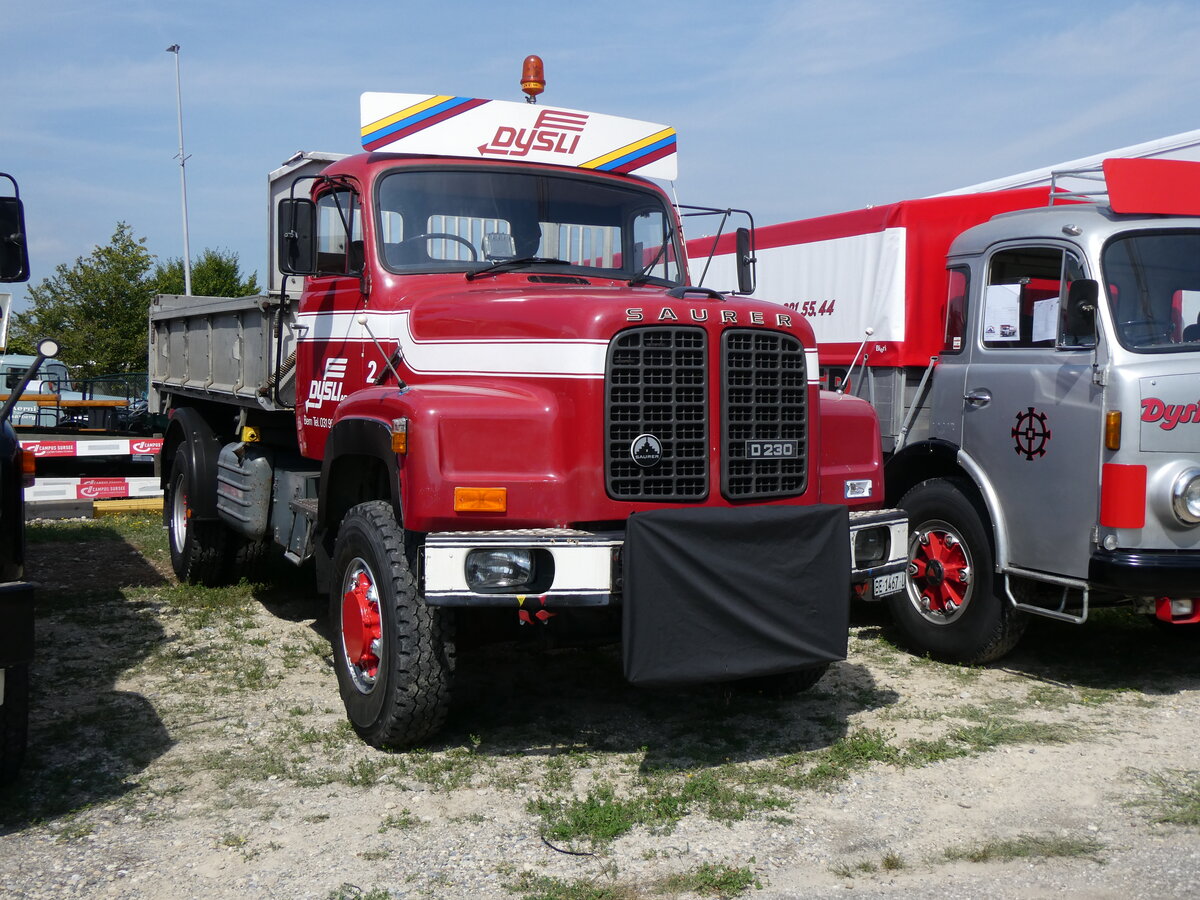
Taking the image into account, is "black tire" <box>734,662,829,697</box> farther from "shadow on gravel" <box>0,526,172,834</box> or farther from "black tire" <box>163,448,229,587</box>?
"black tire" <box>163,448,229,587</box>

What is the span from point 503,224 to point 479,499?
1.96 meters

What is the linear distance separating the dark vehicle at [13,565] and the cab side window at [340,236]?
63.6 inches

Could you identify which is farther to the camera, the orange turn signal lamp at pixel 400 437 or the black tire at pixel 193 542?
the black tire at pixel 193 542

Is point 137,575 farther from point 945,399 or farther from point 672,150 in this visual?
point 945,399

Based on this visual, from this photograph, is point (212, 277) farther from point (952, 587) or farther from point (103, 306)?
point (952, 587)

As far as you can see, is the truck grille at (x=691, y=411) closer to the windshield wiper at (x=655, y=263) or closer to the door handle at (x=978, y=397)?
the windshield wiper at (x=655, y=263)

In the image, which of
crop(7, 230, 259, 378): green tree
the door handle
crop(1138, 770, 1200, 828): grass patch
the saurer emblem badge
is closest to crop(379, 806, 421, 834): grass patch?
the saurer emblem badge

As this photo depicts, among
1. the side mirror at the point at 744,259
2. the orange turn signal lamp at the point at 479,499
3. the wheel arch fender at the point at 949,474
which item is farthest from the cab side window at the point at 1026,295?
the orange turn signal lamp at the point at 479,499

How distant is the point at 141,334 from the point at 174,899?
1315 inches

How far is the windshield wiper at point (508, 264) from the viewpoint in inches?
222

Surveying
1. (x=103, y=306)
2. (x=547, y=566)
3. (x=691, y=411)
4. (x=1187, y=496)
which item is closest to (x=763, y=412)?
(x=691, y=411)

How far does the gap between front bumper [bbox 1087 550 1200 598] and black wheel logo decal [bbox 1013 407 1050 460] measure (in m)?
0.71

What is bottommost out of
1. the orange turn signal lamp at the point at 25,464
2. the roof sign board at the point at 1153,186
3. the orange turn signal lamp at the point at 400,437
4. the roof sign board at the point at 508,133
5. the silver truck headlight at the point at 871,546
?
the silver truck headlight at the point at 871,546

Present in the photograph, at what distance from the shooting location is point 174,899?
11.9 feet
